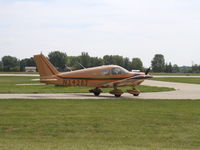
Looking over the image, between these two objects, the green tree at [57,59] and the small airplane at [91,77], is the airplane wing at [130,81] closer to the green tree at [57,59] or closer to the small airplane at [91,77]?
the small airplane at [91,77]

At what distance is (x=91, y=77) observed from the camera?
27.8 m

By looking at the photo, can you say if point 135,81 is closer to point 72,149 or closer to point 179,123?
point 179,123

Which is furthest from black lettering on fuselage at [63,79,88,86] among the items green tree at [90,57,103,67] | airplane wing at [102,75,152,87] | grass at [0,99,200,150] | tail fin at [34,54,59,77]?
green tree at [90,57,103,67]

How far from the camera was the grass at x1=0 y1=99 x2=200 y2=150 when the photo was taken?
10.5 meters

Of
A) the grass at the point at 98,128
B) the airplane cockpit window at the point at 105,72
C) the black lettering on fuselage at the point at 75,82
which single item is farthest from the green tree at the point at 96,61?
the grass at the point at 98,128

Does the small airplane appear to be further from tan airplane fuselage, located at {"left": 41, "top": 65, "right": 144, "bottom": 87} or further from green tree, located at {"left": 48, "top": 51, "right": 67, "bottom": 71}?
green tree, located at {"left": 48, "top": 51, "right": 67, "bottom": 71}

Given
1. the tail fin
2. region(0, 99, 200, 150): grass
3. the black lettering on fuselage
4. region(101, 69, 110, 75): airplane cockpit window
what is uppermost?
the tail fin

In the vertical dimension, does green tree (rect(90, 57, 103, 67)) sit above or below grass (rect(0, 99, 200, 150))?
above

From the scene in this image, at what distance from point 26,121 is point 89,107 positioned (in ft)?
17.3

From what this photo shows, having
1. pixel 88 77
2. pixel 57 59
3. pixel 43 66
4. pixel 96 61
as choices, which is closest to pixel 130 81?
pixel 88 77

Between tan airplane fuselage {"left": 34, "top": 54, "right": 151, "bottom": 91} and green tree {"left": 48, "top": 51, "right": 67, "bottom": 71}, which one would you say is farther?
green tree {"left": 48, "top": 51, "right": 67, "bottom": 71}

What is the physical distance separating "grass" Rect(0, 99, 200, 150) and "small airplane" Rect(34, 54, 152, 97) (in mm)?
8595

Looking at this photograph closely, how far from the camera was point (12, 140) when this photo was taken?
11.1 m

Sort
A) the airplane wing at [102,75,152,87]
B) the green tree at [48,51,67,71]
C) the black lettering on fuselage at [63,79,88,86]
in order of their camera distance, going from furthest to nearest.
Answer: the green tree at [48,51,67,71], the airplane wing at [102,75,152,87], the black lettering on fuselage at [63,79,88,86]
